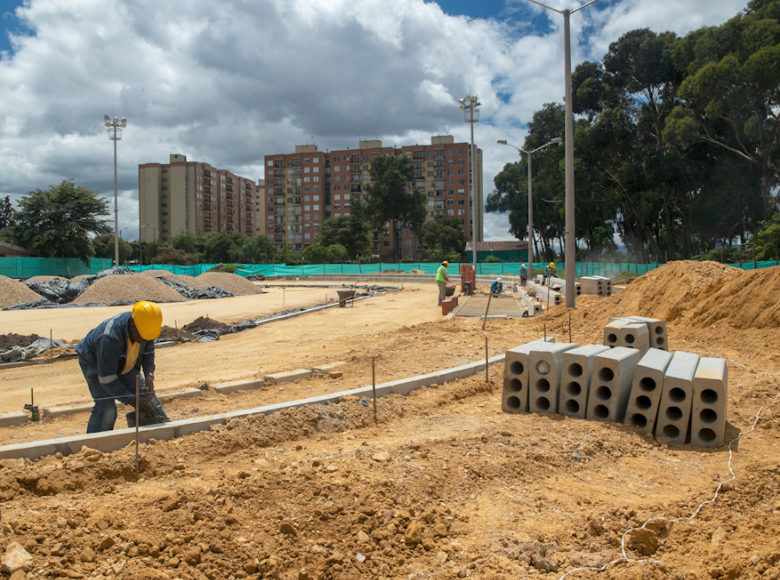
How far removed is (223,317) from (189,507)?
1690 cm

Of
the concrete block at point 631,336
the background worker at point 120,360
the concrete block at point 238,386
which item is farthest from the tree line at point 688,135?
the background worker at point 120,360

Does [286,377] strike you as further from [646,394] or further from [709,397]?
[709,397]

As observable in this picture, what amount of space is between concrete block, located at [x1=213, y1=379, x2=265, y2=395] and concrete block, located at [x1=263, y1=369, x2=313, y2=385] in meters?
0.14

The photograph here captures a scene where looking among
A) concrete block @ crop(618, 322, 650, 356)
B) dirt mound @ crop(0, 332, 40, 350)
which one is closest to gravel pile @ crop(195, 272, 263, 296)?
dirt mound @ crop(0, 332, 40, 350)

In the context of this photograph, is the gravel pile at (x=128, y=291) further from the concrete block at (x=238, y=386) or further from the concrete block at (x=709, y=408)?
the concrete block at (x=709, y=408)

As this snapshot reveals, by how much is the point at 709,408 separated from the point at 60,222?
55.3 meters

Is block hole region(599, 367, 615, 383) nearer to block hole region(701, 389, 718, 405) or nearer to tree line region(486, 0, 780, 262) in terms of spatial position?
block hole region(701, 389, 718, 405)

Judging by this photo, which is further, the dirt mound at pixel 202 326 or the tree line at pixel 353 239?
the tree line at pixel 353 239

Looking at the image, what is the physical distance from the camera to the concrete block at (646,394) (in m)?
5.38

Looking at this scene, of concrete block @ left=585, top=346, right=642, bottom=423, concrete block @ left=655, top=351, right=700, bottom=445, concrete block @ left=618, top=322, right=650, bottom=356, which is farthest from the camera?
concrete block @ left=618, top=322, right=650, bottom=356

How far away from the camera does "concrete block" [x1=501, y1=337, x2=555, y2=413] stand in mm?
6164

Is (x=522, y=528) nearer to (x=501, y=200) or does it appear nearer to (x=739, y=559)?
(x=739, y=559)

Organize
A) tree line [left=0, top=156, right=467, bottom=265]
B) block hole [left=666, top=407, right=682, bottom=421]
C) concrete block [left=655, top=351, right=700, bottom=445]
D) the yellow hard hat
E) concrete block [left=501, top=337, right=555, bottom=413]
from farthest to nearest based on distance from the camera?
1. tree line [left=0, top=156, right=467, bottom=265]
2. concrete block [left=501, top=337, right=555, bottom=413]
3. block hole [left=666, top=407, right=682, bottom=421]
4. concrete block [left=655, top=351, right=700, bottom=445]
5. the yellow hard hat

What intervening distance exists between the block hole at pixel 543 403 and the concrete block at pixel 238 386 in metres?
3.65
